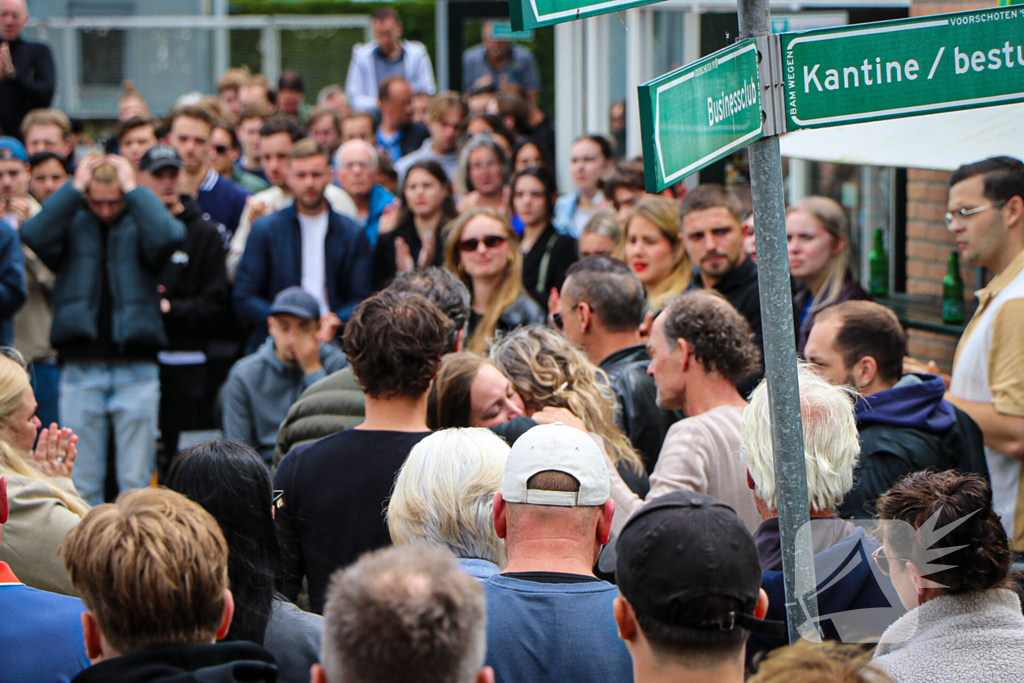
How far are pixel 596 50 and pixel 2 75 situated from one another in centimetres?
525

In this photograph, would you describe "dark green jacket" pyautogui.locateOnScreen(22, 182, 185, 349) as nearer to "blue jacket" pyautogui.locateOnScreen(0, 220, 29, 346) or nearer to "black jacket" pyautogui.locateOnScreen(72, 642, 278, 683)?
"blue jacket" pyautogui.locateOnScreen(0, 220, 29, 346)

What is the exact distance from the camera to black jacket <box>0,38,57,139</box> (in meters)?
9.50

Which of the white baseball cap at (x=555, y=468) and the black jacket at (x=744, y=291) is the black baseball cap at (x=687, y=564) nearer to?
the white baseball cap at (x=555, y=468)

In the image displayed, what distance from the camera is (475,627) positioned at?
1.58 meters

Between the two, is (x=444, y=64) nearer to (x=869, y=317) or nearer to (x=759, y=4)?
(x=869, y=317)

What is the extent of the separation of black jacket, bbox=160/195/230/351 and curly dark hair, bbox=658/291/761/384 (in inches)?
148

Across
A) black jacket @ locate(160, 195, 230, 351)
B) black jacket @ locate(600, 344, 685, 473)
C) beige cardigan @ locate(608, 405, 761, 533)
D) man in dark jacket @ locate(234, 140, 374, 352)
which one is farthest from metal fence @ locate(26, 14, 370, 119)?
beige cardigan @ locate(608, 405, 761, 533)

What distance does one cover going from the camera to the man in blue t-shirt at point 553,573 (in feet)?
6.97

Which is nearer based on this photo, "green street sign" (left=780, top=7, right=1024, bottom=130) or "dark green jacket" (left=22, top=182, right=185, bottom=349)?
"green street sign" (left=780, top=7, right=1024, bottom=130)

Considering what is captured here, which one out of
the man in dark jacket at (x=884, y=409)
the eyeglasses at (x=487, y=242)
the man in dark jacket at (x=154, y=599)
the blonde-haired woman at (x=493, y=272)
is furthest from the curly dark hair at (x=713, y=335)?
the man in dark jacket at (x=154, y=599)

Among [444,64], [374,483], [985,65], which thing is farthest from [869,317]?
[444,64]

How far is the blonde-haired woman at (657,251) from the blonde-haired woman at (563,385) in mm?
1828

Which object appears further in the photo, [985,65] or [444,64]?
[444,64]

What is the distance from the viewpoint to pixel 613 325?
14.5ft
